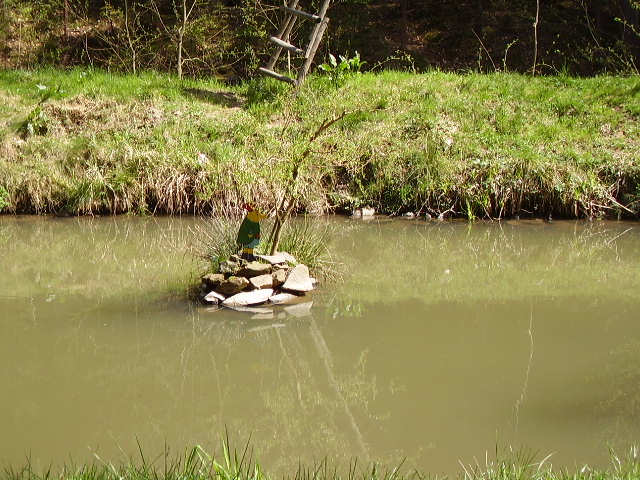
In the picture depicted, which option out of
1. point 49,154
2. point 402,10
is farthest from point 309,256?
point 402,10

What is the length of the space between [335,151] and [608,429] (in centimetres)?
709

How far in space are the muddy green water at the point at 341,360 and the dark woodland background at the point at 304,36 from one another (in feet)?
24.3

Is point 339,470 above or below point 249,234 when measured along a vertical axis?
below

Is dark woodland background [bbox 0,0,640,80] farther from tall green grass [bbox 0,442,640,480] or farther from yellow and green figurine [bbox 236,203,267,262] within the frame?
tall green grass [bbox 0,442,640,480]

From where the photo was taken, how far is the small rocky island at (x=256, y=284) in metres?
6.55

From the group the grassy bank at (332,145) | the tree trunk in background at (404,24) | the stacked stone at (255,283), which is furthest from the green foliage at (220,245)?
the tree trunk in background at (404,24)

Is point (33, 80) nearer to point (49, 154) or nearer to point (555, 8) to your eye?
point (49, 154)

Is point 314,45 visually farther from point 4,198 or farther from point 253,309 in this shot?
point 253,309

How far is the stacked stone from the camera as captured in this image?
21.5ft

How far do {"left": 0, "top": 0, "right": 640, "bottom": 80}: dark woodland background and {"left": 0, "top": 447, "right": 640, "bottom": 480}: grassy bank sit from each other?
1131 cm

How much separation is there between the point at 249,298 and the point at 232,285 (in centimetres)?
18

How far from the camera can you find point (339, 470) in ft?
12.7

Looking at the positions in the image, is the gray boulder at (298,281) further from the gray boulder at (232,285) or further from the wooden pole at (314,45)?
the wooden pole at (314,45)

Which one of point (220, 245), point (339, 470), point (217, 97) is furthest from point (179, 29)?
point (339, 470)
